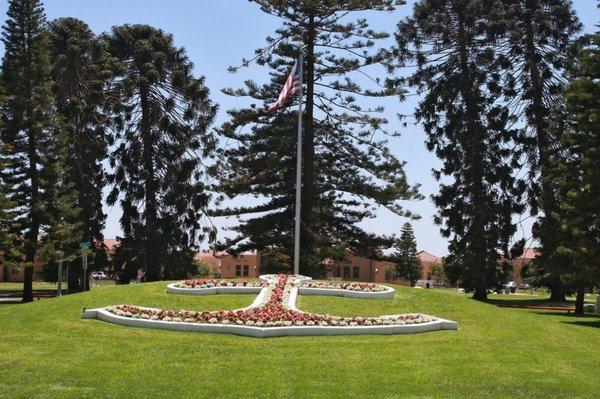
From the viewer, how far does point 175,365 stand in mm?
11820

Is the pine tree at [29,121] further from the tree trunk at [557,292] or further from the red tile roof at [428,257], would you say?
the red tile roof at [428,257]

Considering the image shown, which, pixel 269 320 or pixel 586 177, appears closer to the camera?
pixel 269 320

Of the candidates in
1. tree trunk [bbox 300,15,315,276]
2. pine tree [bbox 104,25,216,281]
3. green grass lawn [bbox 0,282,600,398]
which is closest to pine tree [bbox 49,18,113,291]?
pine tree [bbox 104,25,216,281]

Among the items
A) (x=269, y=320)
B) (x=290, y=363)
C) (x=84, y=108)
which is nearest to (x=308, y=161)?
(x=84, y=108)

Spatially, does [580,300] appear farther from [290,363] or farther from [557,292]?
[290,363]

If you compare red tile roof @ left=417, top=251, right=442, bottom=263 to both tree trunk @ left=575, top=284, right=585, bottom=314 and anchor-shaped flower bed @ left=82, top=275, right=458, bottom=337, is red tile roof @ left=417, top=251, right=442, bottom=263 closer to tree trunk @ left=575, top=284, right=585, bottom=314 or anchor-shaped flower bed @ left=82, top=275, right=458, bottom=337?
tree trunk @ left=575, top=284, right=585, bottom=314

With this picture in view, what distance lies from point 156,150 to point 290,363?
34.7 m

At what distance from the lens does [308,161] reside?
119 ft

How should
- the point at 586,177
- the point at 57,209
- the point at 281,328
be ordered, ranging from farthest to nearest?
the point at 57,209 < the point at 586,177 < the point at 281,328

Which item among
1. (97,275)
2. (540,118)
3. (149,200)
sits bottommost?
(97,275)

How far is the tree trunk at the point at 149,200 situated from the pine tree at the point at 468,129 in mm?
15594

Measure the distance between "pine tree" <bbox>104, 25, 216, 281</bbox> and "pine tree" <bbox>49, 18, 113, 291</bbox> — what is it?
38.4 inches

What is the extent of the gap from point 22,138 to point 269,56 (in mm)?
13398

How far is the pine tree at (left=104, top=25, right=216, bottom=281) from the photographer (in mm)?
44719
